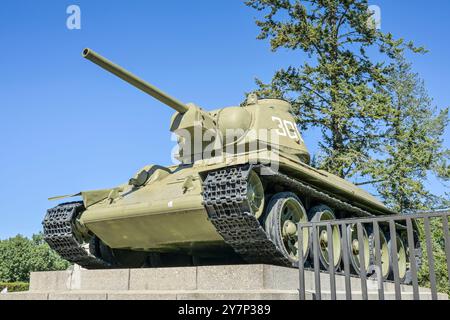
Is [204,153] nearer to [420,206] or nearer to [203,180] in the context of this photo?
[203,180]

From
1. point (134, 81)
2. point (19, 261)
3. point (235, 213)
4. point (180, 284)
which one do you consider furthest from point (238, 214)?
point (19, 261)

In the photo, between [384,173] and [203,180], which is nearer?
[203,180]

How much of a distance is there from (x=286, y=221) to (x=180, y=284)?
2.29 metres

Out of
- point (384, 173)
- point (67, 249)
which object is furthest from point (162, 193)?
point (384, 173)

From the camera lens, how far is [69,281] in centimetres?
1016

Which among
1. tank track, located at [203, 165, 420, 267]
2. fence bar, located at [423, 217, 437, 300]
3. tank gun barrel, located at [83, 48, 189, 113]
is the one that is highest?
tank gun barrel, located at [83, 48, 189, 113]

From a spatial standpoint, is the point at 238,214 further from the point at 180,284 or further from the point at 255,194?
the point at 180,284

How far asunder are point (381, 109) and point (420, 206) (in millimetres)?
4284

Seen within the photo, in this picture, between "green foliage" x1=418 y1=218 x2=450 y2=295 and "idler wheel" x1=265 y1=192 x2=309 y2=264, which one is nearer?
"idler wheel" x1=265 y1=192 x2=309 y2=264

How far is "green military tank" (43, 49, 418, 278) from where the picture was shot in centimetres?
860

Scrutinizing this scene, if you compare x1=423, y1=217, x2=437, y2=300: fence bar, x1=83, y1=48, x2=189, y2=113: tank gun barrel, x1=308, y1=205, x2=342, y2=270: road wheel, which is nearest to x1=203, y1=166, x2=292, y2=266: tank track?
x1=308, y1=205, x2=342, y2=270: road wheel

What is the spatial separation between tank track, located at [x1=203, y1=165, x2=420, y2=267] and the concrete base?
1.72 feet

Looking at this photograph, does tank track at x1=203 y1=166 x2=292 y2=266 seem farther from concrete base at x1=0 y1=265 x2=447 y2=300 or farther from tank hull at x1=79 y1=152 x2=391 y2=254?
concrete base at x1=0 y1=265 x2=447 y2=300

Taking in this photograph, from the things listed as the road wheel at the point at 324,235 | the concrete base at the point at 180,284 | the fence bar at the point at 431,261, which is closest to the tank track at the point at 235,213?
the concrete base at the point at 180,284
